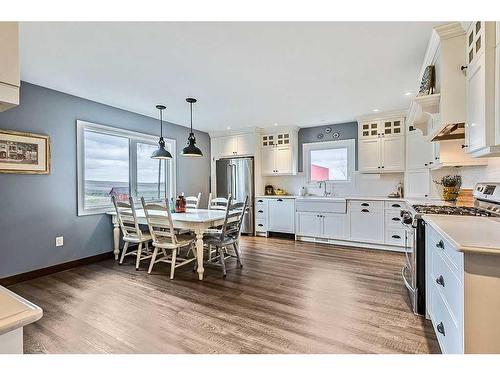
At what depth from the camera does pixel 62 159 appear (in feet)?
11.6

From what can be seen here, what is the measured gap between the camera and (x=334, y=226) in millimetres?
4840

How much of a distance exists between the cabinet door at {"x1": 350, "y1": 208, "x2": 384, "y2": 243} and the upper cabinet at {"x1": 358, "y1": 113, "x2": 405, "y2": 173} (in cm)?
79

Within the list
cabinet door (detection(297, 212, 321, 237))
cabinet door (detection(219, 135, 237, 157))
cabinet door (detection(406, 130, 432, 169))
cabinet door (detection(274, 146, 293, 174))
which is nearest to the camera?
cabinet door (detection(406, 130, 432, 169))

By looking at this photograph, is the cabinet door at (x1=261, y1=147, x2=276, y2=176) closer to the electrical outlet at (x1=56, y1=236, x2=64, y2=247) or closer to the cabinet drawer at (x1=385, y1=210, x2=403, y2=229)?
the cabinet drawer at (x1=385, y1=210, x2=403, y2=229)

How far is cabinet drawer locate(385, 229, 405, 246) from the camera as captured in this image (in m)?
4.26

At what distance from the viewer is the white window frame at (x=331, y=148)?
5.22m

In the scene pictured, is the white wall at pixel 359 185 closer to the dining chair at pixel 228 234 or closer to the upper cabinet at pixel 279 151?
the upper cabinet at pixel 279 151

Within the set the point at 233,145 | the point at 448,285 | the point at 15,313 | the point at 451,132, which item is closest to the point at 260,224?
the point at 233,145

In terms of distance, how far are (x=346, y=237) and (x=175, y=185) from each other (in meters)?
3.31

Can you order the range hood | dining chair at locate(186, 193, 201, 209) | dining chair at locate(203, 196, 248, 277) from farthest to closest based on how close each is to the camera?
dining chair at locate(186, 193, 201, 209)
dining chair at locate(203, 196, 248, 277)
the range hood

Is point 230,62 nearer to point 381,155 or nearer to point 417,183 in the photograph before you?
point 381,155

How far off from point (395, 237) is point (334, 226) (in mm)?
970

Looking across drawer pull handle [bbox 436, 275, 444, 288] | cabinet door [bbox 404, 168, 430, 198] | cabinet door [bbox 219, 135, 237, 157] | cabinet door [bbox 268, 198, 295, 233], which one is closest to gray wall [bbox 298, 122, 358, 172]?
cabinet door [bbox 268, 198, 295, 233]

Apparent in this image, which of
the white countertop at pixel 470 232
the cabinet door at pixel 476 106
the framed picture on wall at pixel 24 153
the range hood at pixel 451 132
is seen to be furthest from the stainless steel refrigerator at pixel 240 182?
the cabinet door at pixel 476 106
